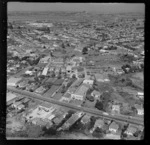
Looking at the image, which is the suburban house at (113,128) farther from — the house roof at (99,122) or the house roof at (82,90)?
the house roof at (82,90)

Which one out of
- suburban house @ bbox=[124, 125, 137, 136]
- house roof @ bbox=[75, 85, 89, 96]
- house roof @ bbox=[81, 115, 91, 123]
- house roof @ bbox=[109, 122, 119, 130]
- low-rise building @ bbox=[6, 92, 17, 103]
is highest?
house roof @ bbox=[75, 85, 89, 96]

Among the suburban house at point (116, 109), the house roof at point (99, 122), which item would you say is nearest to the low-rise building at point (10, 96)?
the house roof at point (99, 122)

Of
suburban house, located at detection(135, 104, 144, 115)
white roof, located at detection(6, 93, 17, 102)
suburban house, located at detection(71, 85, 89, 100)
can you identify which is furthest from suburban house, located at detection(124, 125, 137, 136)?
white roof, located at detection(6, 93, 17, 102)

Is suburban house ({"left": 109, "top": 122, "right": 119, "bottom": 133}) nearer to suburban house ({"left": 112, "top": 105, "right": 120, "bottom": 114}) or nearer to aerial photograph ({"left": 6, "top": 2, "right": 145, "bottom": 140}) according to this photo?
aerial photograph ({"left": 6, "top": 2, "right": 145, "bottom": 140})

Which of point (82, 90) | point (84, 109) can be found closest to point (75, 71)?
point (82, 90)

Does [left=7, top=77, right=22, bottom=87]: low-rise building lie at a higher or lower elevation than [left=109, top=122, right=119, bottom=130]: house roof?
higher

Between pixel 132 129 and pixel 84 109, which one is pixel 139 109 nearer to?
pixel 132 129

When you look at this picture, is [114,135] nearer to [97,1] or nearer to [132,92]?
[132,92]

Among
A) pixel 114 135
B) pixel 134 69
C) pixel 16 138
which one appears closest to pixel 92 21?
pixel 134 69
